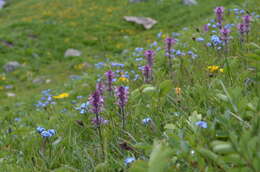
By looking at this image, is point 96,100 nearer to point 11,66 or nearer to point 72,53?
point 11,66

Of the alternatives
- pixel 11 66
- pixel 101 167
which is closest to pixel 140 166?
pixel 101 167

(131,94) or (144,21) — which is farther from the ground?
(131,94)

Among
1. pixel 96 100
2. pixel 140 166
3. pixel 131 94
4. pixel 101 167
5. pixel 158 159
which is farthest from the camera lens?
pixel 131 94

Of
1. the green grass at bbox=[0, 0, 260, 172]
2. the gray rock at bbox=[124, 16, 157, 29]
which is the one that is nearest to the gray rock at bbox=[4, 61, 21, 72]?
the green grass at bbox=[0, 0, 260, 172]

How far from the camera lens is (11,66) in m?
13.7

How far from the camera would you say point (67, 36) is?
55.2 feet

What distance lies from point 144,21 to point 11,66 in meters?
7.85

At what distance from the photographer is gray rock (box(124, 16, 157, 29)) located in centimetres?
1724

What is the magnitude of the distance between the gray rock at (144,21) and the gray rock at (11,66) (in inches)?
281

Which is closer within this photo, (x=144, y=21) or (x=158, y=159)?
(x=158, y=159)

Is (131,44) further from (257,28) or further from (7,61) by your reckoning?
(257,28)

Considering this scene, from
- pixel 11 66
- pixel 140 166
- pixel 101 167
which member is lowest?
pixel 11 66

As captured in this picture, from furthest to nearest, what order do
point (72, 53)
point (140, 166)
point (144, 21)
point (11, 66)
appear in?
1. point (144, 21)
2. point (72, 53)
3. point (11, 66)
4. point (140, 166)

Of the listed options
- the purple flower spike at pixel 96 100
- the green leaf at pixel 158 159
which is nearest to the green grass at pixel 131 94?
the green leaf at pixel 158 159
